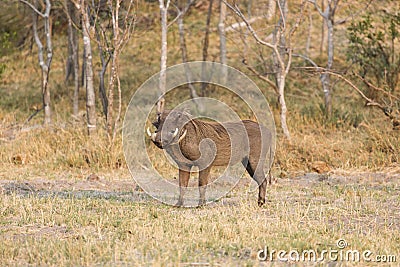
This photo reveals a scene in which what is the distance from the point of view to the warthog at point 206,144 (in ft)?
23.6

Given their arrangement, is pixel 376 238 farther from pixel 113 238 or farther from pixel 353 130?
pixel 353 130

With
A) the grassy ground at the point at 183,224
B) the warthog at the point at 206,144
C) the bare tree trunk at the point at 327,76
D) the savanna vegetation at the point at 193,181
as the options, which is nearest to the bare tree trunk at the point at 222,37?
the savanna vegetation at the point at 193,181

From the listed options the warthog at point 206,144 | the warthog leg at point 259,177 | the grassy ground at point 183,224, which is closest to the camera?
the grassy ground at point 183,224

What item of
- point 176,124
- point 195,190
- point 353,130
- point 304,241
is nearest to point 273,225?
point 304,241

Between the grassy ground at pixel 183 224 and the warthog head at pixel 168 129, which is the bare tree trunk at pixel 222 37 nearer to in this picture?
the grassy ground at pixel 183 224

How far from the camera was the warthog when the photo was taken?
7.20 metres

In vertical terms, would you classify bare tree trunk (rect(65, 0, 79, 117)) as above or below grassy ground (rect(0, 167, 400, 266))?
above

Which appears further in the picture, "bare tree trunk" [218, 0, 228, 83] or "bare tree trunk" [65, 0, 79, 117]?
"bare tree trunk" [218, 0, 228, 83]

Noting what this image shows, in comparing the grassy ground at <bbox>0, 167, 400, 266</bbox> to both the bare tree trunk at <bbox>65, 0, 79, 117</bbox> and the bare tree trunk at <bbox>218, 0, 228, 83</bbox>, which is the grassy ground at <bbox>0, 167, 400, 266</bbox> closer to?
the bare tree trunk at <bbox>65, 0, 79, 117</bbox>

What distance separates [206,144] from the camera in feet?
25.2

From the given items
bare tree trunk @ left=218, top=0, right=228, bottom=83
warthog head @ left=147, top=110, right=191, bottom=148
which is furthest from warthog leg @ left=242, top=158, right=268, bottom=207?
bare tree trunk @ left=218, top=0, right=228, bottom=83

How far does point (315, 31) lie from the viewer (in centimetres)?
2359

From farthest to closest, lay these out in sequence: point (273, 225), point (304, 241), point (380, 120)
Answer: point (380, 120)
point (273, 225)
point (304, 241)

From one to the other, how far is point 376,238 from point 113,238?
246 cm
